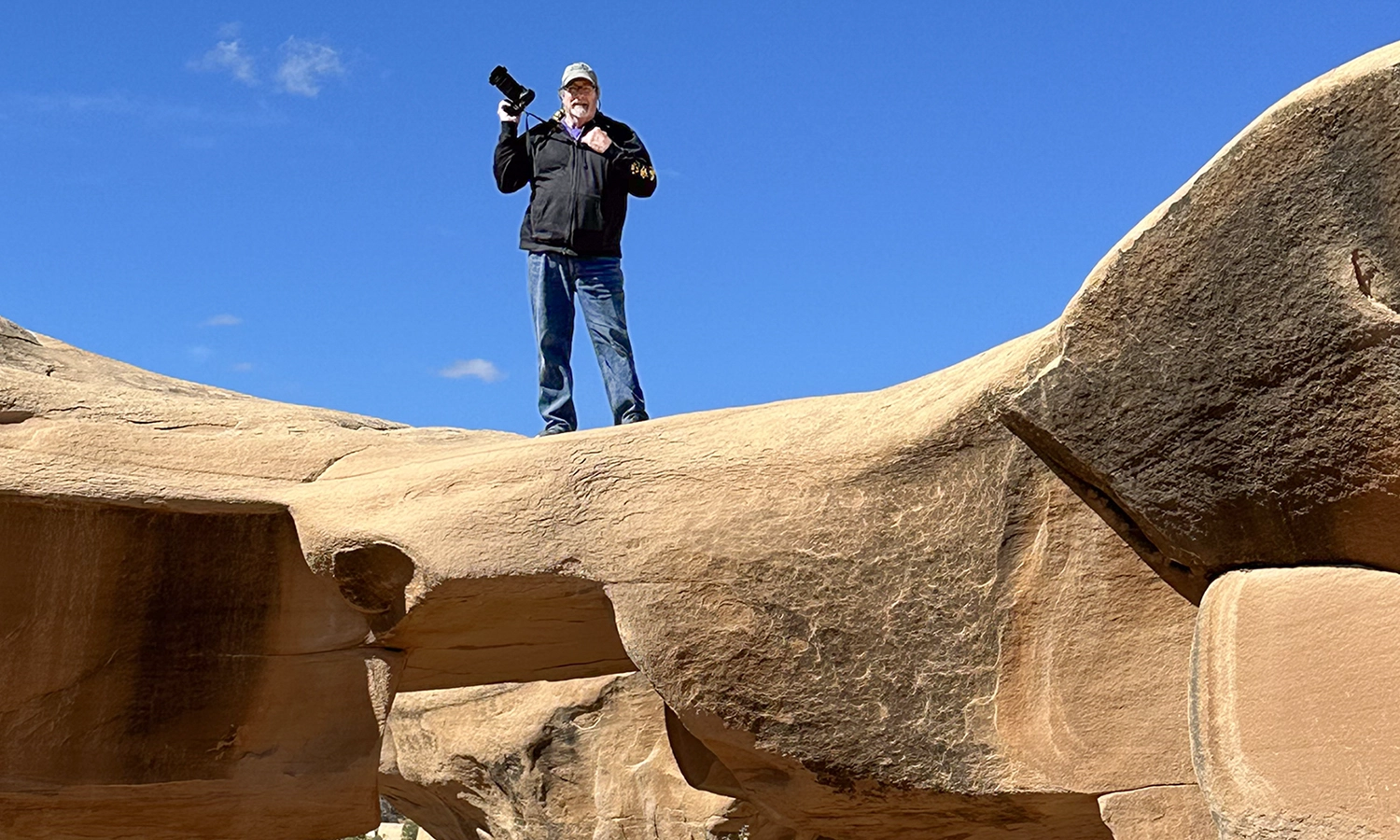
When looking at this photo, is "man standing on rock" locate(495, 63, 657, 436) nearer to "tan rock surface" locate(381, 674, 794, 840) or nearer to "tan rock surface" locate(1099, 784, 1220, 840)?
"tan rock surface" locate(381, 674, 794, 840)

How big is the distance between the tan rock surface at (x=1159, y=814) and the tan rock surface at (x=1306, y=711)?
0.70 metres

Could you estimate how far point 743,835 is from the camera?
702 cm

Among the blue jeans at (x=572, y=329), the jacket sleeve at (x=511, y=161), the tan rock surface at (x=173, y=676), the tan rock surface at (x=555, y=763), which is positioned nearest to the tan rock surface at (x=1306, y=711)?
the blue jeans at (x=572, y=329)

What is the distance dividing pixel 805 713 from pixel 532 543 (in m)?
1.14

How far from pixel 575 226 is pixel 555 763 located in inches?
123

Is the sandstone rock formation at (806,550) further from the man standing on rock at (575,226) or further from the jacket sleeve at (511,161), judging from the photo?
the jacket sleeve at (511,161)

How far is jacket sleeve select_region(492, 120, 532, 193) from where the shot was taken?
6770 mm

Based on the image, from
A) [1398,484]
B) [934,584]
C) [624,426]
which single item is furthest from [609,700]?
[1398,484]

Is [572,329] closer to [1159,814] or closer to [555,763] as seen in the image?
[555,763]

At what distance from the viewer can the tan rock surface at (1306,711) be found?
3641mm

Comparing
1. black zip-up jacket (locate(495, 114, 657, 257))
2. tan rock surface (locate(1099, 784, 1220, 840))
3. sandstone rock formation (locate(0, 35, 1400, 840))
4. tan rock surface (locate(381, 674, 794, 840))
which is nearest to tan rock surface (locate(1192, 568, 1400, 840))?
sandstone rock formation (locate(0, 35, 1400, 840))

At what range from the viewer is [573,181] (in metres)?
6.59

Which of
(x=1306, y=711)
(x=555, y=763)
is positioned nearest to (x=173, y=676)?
(x=555, y=763)

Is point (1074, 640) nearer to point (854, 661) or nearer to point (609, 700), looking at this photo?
point (854, 661)
